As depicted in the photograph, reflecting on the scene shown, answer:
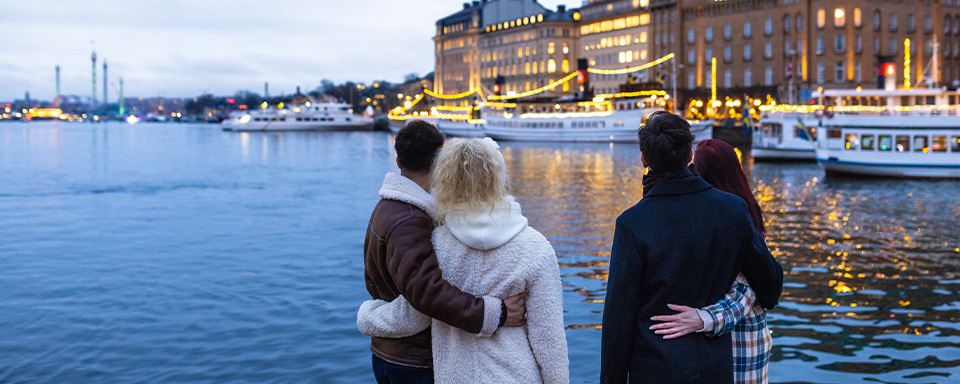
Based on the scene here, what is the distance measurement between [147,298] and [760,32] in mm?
78212

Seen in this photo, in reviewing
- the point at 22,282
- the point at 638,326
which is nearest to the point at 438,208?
the point at 638,326

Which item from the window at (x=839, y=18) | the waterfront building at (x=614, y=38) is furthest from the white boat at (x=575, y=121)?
the window at (x=839, y=18)

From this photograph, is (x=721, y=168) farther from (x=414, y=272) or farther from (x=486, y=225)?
(x=414, y=272)

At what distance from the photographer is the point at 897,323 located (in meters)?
10.6

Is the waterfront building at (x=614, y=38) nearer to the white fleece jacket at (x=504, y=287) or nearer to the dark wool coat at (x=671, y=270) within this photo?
the dark wool coat at (x=671, y=270)

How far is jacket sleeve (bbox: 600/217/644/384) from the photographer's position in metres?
3.94

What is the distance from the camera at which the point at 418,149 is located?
4.27m

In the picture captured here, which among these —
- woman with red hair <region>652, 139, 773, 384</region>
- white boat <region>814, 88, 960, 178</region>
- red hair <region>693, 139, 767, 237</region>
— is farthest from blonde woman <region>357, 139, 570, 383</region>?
white boat <region>814, 88, 960, 178</region>

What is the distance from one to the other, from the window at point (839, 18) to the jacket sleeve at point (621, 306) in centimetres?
7848

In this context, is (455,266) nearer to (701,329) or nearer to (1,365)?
(701,329)

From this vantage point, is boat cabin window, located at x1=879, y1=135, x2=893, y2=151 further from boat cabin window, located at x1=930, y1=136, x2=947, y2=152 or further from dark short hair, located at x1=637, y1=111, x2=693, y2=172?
dark short hair, located at x1=637, y1=111, x2=693, y2=172

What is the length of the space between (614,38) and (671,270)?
4285 inches

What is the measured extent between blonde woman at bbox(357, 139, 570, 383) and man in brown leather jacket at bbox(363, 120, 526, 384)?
0.24ft

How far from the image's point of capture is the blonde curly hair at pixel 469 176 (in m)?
3.91
